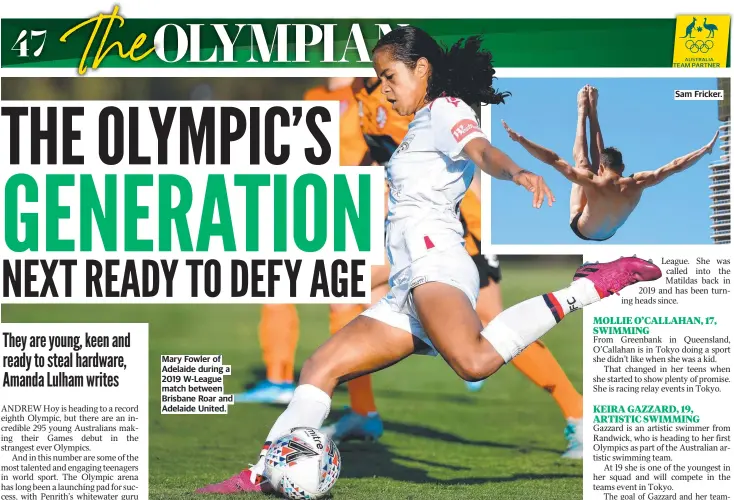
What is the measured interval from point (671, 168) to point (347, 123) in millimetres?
2130

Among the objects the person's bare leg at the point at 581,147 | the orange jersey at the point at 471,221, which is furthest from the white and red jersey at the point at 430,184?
the person's bare leg at the point at 581,147

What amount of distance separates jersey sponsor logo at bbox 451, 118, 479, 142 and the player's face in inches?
20.3

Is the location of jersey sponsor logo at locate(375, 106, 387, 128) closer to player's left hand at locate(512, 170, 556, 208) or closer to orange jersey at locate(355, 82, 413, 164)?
orange jersey at locate(355, 82, 413, 164)

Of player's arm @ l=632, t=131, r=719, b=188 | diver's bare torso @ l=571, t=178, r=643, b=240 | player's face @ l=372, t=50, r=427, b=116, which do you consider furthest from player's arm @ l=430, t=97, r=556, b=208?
player's arm @ l=632, t=131, r=719, b=188

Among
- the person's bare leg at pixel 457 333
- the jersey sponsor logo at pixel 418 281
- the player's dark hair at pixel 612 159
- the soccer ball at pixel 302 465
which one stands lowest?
the soccer ball at pixel 302 465

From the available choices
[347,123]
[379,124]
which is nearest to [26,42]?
[347,123]

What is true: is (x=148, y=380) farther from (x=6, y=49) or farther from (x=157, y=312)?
(x=6, y=49)

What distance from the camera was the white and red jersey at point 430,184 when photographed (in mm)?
7566

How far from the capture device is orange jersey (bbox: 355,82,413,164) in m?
8.41

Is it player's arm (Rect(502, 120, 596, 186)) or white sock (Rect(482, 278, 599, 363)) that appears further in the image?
player's arm (Rect(502, 120, 596, 186))

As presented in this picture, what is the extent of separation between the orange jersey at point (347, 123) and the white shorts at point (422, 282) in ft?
3.26

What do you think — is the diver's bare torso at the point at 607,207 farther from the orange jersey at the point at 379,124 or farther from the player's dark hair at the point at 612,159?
the orange jersey at the point at 379,124

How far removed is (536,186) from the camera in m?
6.68

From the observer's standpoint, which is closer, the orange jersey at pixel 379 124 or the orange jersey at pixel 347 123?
the orange jersey at pixel 347 123
